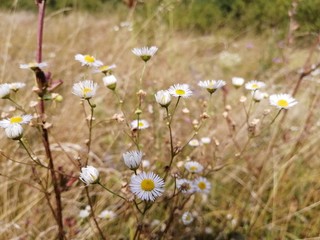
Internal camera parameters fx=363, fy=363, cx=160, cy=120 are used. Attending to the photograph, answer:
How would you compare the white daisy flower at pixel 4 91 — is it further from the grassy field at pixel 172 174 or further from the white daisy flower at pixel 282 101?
the white daisy flower at pixel 282 101

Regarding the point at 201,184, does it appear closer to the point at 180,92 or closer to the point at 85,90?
the point at 180,92

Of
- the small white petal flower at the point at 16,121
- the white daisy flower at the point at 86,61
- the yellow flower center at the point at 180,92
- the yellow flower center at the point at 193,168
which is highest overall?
the white daisy flower at the point at 86,61

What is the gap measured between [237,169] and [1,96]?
1121 mm

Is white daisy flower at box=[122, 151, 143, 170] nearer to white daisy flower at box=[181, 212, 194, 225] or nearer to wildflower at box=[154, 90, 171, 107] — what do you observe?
wildflower at box=[154, 90, 171, 107]

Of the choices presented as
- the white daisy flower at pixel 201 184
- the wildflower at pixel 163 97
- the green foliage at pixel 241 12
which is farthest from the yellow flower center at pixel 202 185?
the green foliage at pixel 241 12

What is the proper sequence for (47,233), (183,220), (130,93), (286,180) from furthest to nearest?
1. (130,93)
2. (286,180)
3. (47,233)
4. (183,220)

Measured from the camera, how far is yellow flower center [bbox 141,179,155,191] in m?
0.70

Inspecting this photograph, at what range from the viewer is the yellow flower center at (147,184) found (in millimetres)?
695

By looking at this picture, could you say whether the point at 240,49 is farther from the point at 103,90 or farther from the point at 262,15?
the point at 103,90

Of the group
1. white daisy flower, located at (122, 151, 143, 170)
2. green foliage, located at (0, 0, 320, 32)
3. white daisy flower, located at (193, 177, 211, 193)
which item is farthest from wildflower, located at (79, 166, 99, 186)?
green foliage, located at (0, 0, 320, 32)

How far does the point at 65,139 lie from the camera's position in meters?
1.68

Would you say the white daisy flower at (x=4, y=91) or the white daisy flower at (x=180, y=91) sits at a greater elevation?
the white daisy flower at (x=180, y=91)

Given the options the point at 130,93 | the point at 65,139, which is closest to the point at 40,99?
the point at 65,139

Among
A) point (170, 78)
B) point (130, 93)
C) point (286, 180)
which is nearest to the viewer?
point (286, 180)
